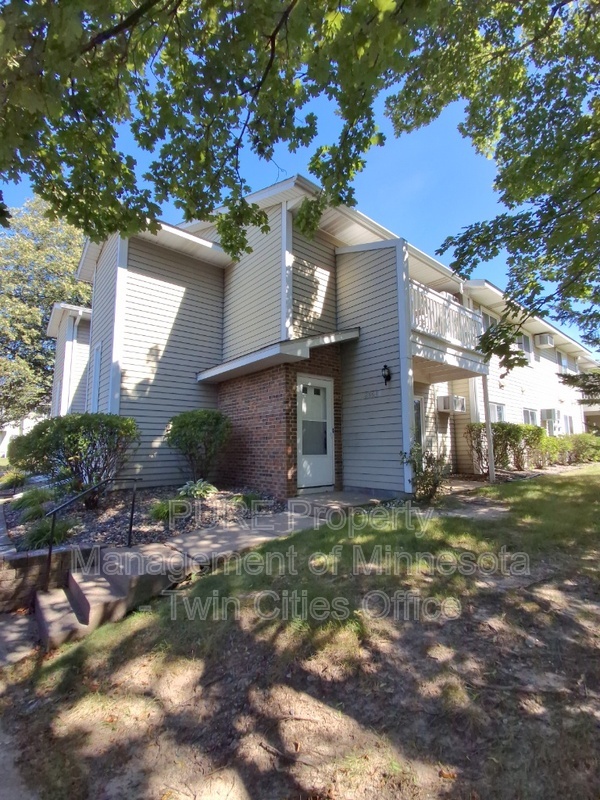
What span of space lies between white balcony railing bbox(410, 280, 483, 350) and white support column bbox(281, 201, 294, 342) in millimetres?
2572

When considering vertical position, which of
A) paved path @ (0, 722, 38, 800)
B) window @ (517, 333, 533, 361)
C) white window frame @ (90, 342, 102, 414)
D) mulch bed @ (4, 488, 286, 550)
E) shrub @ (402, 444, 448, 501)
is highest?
window @ (517, 333, 533, 361)

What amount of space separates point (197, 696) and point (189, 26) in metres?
5.10

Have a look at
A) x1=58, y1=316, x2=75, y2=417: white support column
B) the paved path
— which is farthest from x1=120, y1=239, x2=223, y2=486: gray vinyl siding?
the paved path

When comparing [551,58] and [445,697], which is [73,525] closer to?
[445,697]

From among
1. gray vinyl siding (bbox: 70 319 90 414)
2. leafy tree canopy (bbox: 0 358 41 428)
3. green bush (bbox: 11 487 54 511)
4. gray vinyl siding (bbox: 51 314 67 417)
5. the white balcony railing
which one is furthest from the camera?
leafy tree canopy (bbox: 0 358 41 428)

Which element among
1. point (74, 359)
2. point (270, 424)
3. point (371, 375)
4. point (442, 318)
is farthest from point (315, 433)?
point (74, 359)

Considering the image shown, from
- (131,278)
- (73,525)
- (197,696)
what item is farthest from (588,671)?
(131,278)

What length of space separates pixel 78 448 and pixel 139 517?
5.20ft

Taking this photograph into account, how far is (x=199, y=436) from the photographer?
808 cm

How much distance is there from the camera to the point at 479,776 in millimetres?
1794

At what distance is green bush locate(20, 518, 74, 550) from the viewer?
15.8 ft

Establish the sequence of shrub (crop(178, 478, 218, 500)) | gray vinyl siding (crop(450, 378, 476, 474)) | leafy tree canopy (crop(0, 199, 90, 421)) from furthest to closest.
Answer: leafy tree canopy (crop(0, 199, 90, 421)) → gray vinyl siding (crop(450, 378, 476, 474)) → shrub (crop(178, 478, 218, 500))

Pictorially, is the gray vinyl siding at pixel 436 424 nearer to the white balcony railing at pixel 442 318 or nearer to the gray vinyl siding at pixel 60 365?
the white balcony railing at pixel 442 318

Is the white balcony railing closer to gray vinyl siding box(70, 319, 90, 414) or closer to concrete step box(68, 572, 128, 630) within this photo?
concrete step box(68, 572, 128, 630)
